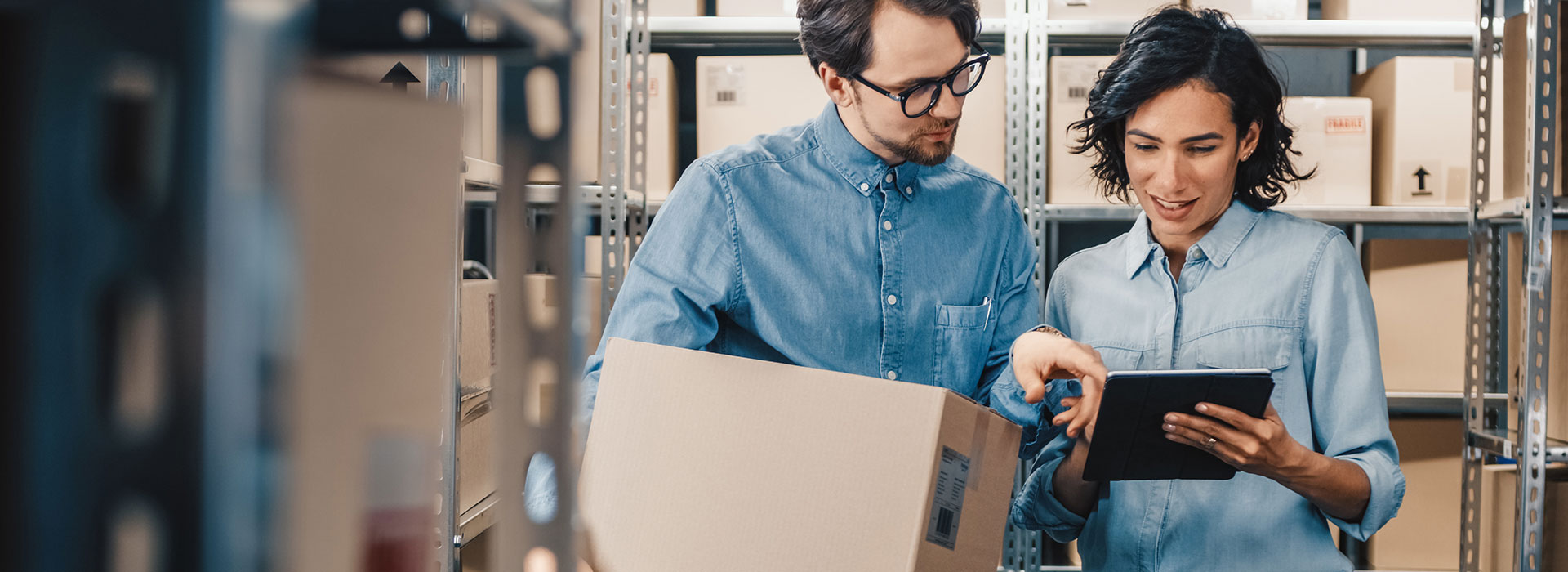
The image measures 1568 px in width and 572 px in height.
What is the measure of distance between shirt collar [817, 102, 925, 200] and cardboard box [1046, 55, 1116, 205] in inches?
32.1

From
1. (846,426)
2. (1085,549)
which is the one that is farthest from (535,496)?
(1085,549)

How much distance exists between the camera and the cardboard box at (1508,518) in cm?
167

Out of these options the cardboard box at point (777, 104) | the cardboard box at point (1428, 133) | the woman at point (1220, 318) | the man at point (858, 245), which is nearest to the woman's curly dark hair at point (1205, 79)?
the woman at point (1220, 318)

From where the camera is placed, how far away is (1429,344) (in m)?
1.92

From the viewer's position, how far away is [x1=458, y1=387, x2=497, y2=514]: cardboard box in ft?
5.93

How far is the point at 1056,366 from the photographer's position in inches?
42.5

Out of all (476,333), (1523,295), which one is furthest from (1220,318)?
(476,333)

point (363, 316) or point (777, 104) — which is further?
point (777, 104)

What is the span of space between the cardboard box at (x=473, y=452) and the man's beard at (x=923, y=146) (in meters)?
1.03

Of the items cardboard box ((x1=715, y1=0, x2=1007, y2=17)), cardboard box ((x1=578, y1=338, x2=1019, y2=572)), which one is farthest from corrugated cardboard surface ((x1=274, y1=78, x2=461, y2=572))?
cardboard box ((x1=715, y1=0, x2=1007, y2=17))

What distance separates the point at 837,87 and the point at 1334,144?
127cm

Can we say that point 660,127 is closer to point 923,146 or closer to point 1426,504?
point 923,146

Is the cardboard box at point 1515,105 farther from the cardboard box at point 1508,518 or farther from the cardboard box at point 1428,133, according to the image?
the cardboard box at point 1508,518

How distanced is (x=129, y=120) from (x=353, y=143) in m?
0.03
